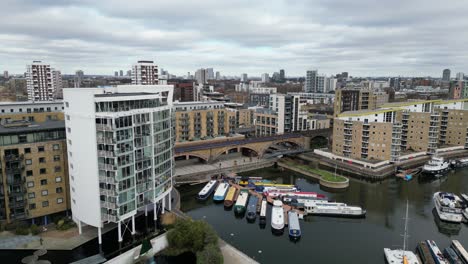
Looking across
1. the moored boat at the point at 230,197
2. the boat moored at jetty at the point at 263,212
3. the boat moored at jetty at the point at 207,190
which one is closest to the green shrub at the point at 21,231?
the boat moored at jetty at the point at 207,190

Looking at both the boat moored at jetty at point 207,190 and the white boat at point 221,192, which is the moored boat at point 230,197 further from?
the boat moored at jetty at point 207,190

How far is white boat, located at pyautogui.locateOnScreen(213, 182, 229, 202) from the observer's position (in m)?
52.8

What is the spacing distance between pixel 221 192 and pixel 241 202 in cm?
547

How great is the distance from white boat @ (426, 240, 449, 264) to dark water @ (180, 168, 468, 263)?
86.4 inches

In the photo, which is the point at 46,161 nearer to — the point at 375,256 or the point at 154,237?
the point at 154,237

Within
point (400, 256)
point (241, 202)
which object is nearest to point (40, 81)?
point (241, 202)

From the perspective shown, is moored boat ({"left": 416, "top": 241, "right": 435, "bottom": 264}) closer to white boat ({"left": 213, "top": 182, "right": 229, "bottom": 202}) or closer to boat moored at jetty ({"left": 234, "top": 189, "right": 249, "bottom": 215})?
boat moored at jetty ({"left": 234, "top": 189, "right": 249, "bottom": 215})

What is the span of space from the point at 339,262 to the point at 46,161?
35.7 meters

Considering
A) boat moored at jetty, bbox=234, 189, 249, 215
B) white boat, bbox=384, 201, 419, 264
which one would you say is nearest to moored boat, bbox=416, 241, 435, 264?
white boat, bbox=384, 201, 419, 264

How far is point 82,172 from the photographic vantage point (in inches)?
1375

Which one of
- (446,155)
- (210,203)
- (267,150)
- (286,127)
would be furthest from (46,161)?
(446,155)

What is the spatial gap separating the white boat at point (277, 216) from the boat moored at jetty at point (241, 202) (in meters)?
4.57

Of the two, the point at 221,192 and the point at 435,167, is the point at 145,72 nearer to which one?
the point at 221,192

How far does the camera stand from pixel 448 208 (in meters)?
46.6
